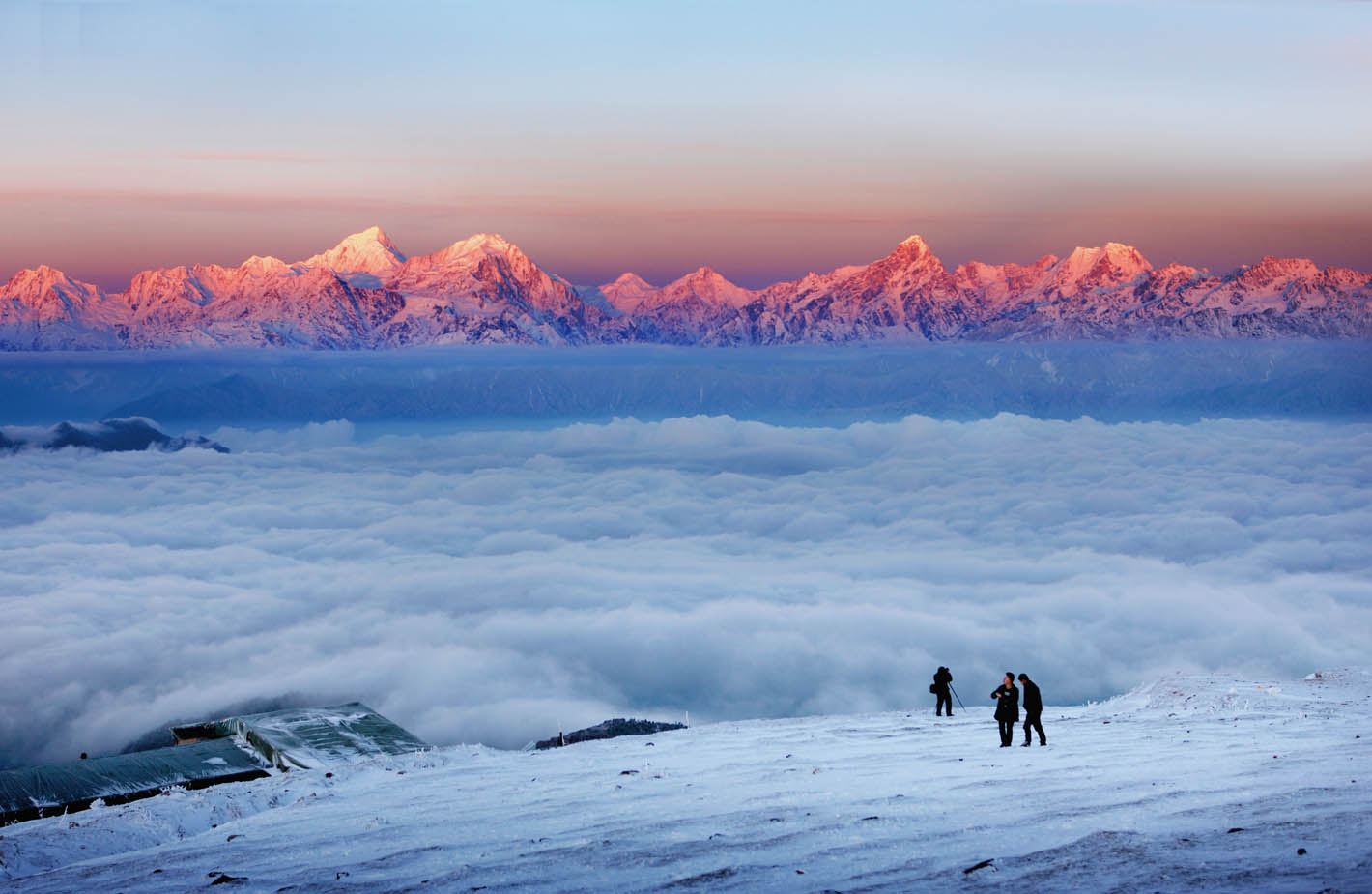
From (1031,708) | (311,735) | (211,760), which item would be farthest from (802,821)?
(311,735)

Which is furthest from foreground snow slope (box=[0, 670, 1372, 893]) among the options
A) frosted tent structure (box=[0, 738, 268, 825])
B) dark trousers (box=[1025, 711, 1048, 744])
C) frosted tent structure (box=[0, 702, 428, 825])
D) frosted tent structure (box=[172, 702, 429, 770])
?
frosted tent structure (box=[172, 702, 429, 770])

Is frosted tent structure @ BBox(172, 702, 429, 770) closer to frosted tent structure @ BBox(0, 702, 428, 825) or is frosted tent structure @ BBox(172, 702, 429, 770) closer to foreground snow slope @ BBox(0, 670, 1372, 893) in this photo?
frosted tent structure @ BBox(0, 702, 428, 825)

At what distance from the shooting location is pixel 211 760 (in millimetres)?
35812

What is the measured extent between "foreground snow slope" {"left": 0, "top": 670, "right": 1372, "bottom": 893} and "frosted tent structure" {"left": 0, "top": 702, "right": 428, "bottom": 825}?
607 centimetres

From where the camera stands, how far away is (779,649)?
159625 mm

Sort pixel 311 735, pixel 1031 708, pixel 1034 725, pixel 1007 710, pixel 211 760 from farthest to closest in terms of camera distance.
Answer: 1. pixel 311 735
2. pixel 211 760
3. pixel 1031 708
4. pixel 1034 725
5. pixel 1007 710

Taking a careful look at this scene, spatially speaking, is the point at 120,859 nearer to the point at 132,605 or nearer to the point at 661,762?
the point at 661,762

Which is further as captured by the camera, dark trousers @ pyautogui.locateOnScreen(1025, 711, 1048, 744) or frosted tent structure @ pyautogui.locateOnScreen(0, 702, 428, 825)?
frosted tent structure @ pyautogui.locateOnScreen(0, 702, 428, 825)

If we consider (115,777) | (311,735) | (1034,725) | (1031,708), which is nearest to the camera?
(1034,725)

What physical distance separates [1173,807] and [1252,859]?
3.44 m

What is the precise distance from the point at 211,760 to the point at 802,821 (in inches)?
952

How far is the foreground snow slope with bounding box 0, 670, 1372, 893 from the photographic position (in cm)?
1505

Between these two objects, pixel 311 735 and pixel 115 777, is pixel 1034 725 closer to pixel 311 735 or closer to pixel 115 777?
pixel 311 735

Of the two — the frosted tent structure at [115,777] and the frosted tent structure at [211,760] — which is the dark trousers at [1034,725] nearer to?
the frosted tent structure at [211,760]
